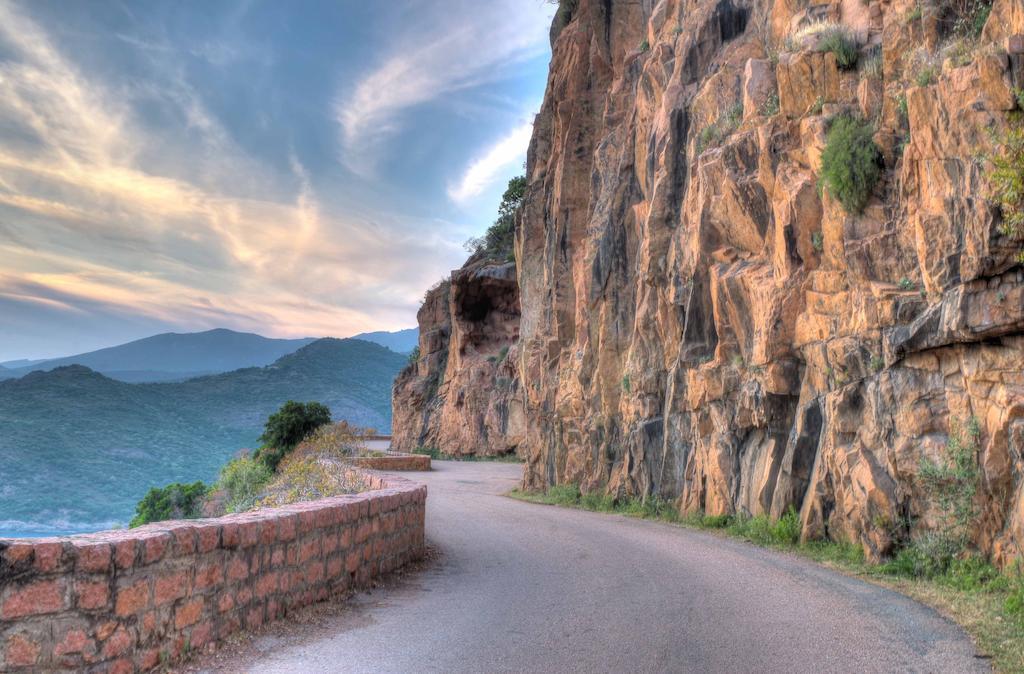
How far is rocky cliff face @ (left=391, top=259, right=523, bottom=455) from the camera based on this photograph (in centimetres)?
4522

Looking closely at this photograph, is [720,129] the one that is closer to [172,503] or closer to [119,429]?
[172,503]

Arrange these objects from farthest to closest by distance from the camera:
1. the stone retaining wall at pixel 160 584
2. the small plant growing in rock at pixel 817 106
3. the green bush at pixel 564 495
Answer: the green bush at pixel 564 495 < the small plant growing in rock at pixel 817 106 < the stone retaining wall at pixel 160 584

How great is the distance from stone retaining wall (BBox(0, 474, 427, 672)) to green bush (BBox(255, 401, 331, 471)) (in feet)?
93.6

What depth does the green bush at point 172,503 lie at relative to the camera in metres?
34.7

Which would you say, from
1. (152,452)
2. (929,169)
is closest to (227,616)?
(929,169)

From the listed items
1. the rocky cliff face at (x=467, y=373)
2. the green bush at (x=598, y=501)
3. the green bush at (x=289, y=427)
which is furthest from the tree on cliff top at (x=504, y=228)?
the green bush at (x=598, y=501)

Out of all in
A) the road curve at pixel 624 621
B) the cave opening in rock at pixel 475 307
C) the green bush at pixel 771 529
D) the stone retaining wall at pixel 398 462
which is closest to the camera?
the road curve at pixel 624 621

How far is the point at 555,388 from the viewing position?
26.7 meters

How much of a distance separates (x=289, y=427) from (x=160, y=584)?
31876mm

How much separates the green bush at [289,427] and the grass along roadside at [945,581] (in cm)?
2526

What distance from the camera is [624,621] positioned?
7273 mm

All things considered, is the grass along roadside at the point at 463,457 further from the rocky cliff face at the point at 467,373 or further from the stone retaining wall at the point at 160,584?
the stone retaining wall at the point at 160,584

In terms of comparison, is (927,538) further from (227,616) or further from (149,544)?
(149,544)

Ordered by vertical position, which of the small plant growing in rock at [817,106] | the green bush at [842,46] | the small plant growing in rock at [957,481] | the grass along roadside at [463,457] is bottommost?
the grass along roadside at [463,457]
